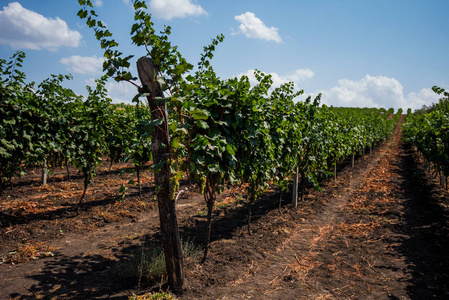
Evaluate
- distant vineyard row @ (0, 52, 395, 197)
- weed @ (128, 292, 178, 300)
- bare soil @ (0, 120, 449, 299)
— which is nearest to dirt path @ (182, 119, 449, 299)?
bare soil @ (0, 120, 449, 299)

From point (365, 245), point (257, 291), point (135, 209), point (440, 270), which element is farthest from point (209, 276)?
point (135, 209)

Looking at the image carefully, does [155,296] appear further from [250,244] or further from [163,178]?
[250,244]

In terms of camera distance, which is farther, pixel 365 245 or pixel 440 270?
pixel 365 245

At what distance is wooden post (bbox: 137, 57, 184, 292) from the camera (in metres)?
Answer: 3.07

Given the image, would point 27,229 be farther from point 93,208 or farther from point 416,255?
point 416,255

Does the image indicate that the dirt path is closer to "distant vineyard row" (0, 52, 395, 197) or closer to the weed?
the weed

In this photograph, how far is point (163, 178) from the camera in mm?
3234

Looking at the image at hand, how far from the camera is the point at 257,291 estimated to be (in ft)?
12.2

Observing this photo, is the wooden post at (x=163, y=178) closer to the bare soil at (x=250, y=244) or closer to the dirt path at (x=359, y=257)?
the bare soil at (x=250, y=244)

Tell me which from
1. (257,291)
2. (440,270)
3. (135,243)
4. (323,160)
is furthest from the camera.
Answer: (323,160)

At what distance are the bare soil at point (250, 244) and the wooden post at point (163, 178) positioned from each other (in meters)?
0.27

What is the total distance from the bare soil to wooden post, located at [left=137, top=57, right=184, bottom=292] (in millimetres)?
265

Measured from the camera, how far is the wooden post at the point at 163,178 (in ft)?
10.1

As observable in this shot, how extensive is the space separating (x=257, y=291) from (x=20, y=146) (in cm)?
557
